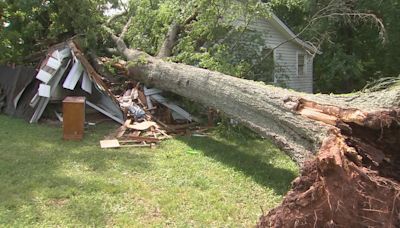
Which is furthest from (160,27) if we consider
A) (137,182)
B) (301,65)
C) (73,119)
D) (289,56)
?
(301,65)

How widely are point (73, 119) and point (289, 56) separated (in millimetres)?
11305

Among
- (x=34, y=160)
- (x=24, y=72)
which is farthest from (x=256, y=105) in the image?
(x=24, y=72)

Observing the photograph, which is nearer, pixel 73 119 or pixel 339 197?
pixel 339 197

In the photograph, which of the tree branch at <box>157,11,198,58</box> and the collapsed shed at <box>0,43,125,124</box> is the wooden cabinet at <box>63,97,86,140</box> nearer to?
the collapsed shed at <box>0,43,125,124</box>

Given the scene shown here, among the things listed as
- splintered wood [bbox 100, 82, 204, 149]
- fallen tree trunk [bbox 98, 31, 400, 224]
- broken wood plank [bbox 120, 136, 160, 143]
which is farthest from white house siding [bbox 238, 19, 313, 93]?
fallen tree trunk [bbox 98, 31, 400, 224]

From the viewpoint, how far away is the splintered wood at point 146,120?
7.50 metres

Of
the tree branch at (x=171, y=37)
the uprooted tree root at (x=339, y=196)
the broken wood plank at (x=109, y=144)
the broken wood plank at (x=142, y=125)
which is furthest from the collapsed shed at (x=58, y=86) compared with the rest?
the uprooted tree root at (x=339, y=196)

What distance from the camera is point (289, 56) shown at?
16688mm

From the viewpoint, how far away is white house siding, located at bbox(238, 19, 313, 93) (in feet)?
49.0

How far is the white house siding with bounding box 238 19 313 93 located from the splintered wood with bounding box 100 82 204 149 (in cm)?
621

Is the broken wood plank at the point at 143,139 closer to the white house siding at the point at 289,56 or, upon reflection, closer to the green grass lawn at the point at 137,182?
the green grass lawn at the point at 137,182

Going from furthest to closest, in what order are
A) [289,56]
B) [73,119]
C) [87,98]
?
1. [289,56]
2. [87,98]
3. [73,119]

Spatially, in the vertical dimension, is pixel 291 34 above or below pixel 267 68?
above

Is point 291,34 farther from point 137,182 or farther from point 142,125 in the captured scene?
point 137,182
